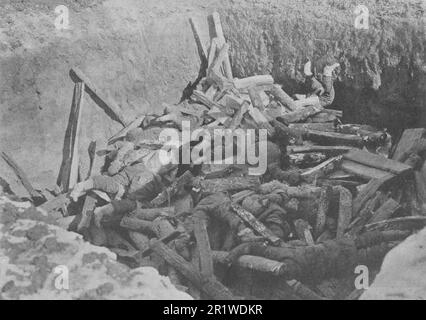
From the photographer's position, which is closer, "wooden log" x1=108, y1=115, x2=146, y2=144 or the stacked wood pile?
the stacked wood pile

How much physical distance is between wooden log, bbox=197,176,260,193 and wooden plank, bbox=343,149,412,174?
1285 millimetres

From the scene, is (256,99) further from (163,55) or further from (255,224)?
(255,224)

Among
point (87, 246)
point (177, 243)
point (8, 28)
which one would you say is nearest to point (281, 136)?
point (177, 243)

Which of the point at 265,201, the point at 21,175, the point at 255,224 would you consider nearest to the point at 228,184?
the point at 265,201

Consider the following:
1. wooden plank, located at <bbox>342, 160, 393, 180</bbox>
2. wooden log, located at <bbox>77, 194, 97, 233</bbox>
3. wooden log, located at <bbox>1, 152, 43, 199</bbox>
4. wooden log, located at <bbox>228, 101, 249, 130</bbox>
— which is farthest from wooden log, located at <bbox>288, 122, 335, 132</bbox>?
wooden log, located at <bbox>1, 152, 43, 199</bbox>

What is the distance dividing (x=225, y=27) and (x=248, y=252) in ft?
13.3

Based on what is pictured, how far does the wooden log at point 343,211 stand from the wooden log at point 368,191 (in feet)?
0.26

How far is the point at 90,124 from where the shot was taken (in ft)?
26.3

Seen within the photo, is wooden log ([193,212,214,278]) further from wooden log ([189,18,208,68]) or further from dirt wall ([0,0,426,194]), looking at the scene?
wooden log ([189,18,208,68])

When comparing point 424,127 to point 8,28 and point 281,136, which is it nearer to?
point 281,136

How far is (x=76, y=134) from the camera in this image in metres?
7.69

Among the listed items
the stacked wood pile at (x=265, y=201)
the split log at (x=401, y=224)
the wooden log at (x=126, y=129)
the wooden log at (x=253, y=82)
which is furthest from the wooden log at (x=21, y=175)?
the split log at (x=401, y=224)

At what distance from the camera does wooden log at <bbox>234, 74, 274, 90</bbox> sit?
8.62m

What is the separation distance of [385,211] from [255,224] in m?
1.53
